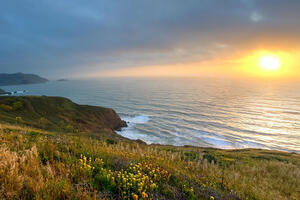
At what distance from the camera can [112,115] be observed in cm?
6369

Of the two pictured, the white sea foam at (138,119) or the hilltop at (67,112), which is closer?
the hilltop at (67,112)

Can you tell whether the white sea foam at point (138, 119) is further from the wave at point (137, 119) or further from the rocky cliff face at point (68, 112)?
the rocky cliff face at point (68, 112)

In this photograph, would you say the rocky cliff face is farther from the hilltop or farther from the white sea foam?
the white sea foam

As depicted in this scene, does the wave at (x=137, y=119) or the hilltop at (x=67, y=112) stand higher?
the hilltop at (x=67, y=112)

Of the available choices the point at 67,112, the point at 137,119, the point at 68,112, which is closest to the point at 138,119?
the point at 137,119

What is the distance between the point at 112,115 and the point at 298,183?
61.0 m

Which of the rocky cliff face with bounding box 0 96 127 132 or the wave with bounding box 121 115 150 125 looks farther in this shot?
the wave with bounding box 121 115 150 125

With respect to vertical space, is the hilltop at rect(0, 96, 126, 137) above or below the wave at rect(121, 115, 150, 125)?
above

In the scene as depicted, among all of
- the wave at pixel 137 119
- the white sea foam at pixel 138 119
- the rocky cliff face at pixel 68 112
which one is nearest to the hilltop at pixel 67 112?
the rocky cliff face at pixel 68 112

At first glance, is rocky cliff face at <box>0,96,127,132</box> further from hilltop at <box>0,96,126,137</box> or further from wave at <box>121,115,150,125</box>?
wave at <box>121,115,150,125</box>

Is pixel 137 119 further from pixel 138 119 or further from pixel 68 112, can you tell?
pixel 68 112

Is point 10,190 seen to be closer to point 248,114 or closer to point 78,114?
point 78,114

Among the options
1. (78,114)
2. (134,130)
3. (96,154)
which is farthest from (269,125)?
(78,114)

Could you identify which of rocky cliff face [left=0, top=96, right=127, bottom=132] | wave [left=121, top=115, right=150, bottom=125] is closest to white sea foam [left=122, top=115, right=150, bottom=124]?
wave [left=121, top=115, right=150, bottom=125]
